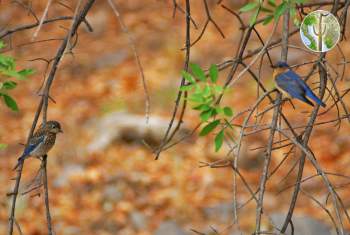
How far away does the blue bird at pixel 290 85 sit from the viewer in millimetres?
2766

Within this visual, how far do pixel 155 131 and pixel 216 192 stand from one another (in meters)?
1.14

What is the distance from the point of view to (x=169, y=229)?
291 inches

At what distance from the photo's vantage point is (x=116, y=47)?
10.7 m

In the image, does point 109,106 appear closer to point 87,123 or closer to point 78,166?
point 87,123

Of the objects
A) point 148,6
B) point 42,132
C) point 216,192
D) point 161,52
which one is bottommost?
point 42,132

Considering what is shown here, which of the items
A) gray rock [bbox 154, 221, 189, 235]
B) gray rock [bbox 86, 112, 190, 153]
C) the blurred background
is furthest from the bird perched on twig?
gray rock [bbox 86, 112, 190, 153]

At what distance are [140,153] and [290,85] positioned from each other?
19.4 feet

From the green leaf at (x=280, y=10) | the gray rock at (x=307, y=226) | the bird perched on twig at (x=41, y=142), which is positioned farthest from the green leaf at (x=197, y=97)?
the gray rock at (x=307, y=226)

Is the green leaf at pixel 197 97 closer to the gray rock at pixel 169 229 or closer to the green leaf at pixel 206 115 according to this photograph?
the green leaf at pixel 206 115

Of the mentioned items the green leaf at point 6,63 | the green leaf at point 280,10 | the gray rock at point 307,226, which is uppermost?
the gray rock at point 307,226

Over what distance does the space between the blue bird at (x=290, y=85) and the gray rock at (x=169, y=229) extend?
4.58m

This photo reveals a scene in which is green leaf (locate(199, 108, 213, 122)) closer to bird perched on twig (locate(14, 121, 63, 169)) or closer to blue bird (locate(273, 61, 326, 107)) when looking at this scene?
blue bird (locate(273, 61, 326, 107))

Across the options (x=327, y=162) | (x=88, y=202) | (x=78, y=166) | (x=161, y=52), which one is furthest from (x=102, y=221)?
(x=161, y=52)

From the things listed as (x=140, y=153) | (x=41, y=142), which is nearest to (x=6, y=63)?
(x=41, y=142)
